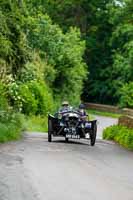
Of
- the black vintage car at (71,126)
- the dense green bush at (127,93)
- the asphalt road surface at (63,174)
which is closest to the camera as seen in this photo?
the asphalt road surface at (63,174)

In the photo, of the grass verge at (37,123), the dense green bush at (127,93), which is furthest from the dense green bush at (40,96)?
the dense green bush at (127,93)

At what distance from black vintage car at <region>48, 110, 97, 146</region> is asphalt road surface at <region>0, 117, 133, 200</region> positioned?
10.4 feet

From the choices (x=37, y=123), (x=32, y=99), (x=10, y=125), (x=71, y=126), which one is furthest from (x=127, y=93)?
(x=71, y=126)

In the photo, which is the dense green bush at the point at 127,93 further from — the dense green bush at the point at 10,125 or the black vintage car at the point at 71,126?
the black vintage car at the point at 71,126

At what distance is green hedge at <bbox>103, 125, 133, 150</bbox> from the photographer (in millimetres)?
23922

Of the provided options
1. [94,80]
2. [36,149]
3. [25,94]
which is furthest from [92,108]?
[36,149]

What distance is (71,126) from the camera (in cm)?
2358

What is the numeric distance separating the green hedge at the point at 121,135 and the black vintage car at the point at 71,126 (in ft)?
4.44

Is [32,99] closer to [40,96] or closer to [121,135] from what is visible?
[40,96]

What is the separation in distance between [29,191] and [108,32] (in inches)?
3083

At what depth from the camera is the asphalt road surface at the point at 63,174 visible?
1084 cm

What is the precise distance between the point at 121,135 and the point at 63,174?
13414mm

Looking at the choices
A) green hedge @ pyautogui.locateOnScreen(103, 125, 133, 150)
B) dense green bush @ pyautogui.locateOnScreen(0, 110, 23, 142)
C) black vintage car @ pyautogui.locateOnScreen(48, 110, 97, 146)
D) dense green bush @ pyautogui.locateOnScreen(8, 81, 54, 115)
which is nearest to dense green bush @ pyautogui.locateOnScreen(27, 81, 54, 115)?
dense green bush @ pyautogui.locateOnScreen(8, 81, 54, 115)

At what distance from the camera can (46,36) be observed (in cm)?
5122
